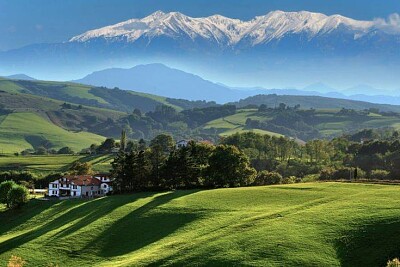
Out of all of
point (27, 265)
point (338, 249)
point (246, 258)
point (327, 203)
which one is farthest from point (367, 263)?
point (27, 265)

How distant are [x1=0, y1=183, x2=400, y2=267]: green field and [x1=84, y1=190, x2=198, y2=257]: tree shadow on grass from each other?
0.16 m

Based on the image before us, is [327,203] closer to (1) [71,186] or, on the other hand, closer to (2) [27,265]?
(2) [27,265]

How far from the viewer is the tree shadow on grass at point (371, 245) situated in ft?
172

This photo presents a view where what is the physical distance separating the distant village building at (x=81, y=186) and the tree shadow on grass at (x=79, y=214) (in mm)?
13510

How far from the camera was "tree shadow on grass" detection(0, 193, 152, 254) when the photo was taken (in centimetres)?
7729

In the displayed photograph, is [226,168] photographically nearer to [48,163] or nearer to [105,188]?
[105,188]

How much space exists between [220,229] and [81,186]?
5843 cm

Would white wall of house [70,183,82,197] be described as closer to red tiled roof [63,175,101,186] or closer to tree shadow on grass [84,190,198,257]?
red tiled roof [63,175,101,186]

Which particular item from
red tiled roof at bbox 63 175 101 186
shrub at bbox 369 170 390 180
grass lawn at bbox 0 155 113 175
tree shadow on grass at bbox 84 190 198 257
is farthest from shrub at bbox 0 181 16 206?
shrub at bbox 369 170 390 180

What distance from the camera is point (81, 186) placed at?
382 feet

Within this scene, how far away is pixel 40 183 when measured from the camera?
14425 cm

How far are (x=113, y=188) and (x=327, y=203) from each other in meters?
53.4

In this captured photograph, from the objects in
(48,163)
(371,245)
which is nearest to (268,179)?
(371,245)

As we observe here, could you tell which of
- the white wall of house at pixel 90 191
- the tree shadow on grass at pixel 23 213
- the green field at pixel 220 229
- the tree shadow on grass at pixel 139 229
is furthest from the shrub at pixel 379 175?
the tree shadow on grass at pixel 23 213
